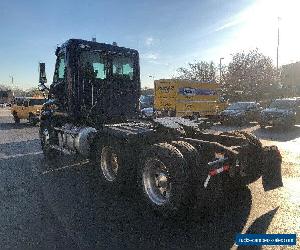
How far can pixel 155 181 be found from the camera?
5.83 metres

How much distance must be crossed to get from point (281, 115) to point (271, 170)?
46.7ft

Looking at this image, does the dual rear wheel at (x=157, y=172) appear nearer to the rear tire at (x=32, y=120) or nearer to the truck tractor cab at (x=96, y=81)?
the truck tractor cab at (x=96, y=81)

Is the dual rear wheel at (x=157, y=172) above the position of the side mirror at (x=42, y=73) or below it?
below

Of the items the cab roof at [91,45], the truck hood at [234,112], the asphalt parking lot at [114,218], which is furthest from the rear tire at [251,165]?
the truck hood at [234,112]

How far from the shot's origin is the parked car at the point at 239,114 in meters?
22.4

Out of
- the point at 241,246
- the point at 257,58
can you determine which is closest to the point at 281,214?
the point at 241,246

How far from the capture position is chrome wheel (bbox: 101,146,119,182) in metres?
7.22

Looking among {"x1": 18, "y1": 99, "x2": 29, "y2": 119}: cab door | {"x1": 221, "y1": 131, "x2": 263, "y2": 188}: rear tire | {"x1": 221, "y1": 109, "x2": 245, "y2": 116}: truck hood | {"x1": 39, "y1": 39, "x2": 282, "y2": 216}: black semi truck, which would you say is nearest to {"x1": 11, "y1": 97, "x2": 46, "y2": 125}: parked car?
{"x1": 18, "y1": 99, "x2": 29, "y2": 119}: cab door

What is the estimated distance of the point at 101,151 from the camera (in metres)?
7.34

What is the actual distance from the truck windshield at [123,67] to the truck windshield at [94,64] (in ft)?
1.17

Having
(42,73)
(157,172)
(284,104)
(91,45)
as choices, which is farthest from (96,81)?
(284,104)

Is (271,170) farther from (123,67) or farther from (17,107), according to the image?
(17,107)

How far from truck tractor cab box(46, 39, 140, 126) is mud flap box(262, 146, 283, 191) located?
4448 mm

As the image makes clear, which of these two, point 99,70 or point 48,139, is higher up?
point 99,70
